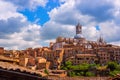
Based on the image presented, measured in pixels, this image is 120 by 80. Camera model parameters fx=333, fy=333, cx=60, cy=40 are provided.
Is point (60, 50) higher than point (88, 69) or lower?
higher

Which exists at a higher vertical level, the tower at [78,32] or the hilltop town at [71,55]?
the tower at [78,32]

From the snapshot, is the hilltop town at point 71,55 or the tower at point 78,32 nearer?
the hilltop town at point 71,55

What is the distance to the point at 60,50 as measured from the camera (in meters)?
111

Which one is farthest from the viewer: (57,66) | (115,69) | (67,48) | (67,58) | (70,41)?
(70,41)

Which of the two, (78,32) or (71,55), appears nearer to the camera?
(71,55)

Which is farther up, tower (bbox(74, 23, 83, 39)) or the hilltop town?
tower (bbox(74, 23, 83, 39))

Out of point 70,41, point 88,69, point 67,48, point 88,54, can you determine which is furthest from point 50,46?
point 88,69

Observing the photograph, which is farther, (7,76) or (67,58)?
(67,58)

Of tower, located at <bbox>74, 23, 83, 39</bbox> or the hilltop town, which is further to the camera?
tower, located at <bbox>74, 23, 83, 39</bbox>

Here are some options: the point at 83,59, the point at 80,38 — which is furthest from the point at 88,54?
the point at 80,38

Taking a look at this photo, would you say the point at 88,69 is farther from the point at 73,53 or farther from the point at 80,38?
the point at 80,38

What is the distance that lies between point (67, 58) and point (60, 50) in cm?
436

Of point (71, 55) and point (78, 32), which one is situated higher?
point (78, 32)

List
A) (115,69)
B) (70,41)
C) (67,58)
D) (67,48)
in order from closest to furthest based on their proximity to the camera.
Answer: (115,69) < (67,58) < (67,48) < (70,41)
